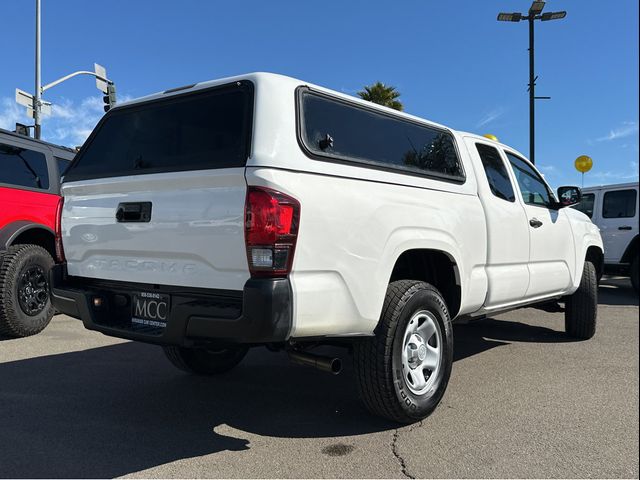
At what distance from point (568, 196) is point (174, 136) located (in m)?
4.02

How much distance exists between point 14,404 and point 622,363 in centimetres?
500

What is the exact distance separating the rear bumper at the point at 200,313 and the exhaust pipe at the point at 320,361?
0.43m

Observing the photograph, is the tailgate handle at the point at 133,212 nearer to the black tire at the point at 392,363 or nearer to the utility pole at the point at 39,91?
the black tire at the point at 392,363

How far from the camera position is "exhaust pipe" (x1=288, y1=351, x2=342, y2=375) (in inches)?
114

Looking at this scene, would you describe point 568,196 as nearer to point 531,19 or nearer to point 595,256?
point 595,256

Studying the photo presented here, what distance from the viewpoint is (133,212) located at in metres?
3.06

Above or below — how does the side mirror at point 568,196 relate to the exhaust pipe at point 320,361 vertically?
above

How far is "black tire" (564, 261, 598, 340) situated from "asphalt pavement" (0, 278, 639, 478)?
1.31 feet

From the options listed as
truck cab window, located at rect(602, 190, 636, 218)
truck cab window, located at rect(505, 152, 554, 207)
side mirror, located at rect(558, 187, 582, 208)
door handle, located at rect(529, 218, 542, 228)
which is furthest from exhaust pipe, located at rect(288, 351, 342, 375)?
truck cab window, located at rect(602, 190, 636, 218)

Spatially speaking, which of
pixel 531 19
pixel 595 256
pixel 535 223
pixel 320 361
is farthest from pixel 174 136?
pixel 531 19

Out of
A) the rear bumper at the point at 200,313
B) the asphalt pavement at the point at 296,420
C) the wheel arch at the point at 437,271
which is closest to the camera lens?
the rear bumper at the point at 200,313

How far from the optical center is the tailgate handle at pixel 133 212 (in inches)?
118

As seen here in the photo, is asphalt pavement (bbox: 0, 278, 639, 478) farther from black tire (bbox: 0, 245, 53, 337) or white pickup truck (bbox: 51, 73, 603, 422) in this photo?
black tire (bbox: 0, 245, 53, 337)

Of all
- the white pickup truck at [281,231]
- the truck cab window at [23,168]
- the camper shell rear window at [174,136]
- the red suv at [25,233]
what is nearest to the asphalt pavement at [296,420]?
the white pickup truck at [281,231]
